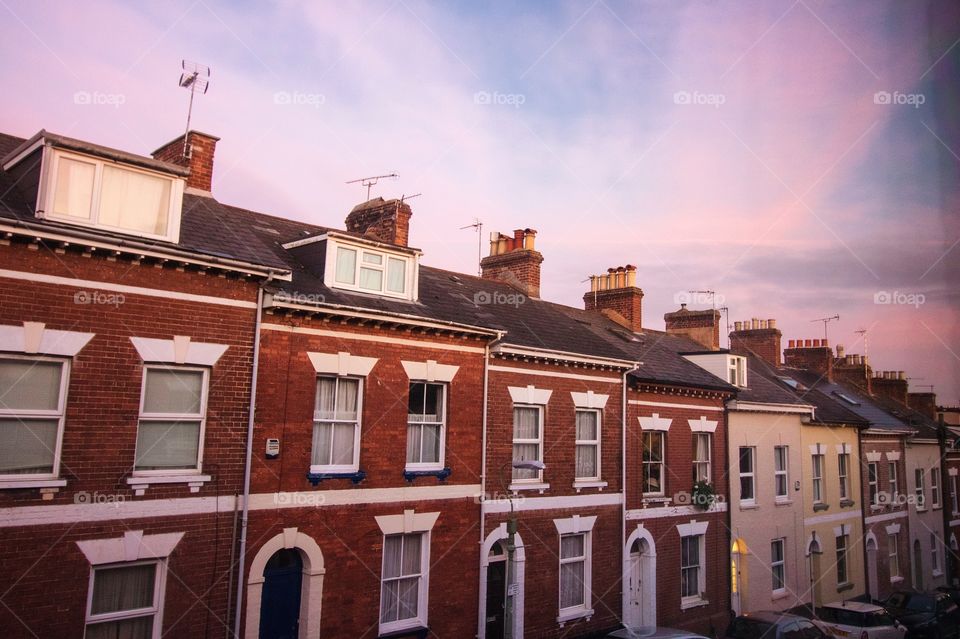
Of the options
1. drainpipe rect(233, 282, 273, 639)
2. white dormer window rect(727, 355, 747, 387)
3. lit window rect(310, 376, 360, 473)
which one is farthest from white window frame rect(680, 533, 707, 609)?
drainpipe rect(233, 282, 273, 639)

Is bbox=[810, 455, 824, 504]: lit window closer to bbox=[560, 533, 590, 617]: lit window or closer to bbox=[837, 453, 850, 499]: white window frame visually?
bbox=[837, 453, 850, 499]: white window frame

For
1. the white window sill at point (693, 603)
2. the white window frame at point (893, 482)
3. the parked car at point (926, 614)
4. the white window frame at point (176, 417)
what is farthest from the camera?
the white window frame at point (893, 482)

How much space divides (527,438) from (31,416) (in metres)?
10.5

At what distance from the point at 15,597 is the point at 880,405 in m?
38.3

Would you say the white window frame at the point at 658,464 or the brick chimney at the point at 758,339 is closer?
the white window frame at the point at 658,464

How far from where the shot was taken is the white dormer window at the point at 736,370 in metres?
23.5

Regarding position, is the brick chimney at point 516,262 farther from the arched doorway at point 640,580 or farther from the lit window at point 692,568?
the lit window at point 692,568

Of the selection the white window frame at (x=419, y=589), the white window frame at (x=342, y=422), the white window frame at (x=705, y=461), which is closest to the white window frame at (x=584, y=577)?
the white window frame at (x=419, y=589)

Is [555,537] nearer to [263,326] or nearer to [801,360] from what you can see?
[263,326]

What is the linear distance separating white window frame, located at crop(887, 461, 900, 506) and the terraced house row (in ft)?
35.6

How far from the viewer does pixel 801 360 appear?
3703 centimetres

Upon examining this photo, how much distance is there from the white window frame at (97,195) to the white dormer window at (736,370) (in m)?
18.6

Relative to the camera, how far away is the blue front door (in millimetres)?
11930

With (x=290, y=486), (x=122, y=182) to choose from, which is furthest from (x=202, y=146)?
(x=290, y=486)
